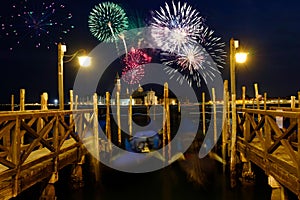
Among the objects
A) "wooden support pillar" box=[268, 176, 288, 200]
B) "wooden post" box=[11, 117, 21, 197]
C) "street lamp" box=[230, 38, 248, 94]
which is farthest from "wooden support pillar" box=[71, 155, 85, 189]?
"wooden support pillar" box=[268, 176, 288, 200]

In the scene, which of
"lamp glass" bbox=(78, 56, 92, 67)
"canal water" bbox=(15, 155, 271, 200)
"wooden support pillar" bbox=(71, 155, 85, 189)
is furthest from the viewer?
"lamp glass" bbox=(78, 56, 92, 67)

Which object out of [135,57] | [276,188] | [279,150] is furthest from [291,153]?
[135,57]

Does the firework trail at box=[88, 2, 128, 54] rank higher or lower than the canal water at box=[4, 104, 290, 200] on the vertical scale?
higher

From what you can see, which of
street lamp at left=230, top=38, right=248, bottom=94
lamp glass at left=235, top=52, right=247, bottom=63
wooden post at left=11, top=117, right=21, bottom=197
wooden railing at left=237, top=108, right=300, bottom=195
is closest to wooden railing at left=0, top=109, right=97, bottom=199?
wooden post at left=11, top=117, right=21, bottom=197

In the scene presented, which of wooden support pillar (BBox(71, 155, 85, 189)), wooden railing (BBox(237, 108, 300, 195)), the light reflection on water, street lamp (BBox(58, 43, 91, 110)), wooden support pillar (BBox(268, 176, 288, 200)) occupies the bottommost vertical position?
the light reflection on water

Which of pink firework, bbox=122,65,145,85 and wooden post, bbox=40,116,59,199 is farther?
pink firework, bbox=122,65,145,85

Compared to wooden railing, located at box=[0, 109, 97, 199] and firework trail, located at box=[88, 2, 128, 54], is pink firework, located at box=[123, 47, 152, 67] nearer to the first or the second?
firework trail, located at box=[88, 2, 128, 54]

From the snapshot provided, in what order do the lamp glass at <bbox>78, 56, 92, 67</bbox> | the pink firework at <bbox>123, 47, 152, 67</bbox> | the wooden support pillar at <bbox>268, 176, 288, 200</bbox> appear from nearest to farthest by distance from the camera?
the wooden support pillar at <bbox>268, 176, 288, 200</bbox> → the lamp glass at <bbox>78, 56, 92, 67</bbox> → the pink firework at <bbox>123, 47, 152, 67</bbox>

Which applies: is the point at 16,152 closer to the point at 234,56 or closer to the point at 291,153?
the point at 291,153

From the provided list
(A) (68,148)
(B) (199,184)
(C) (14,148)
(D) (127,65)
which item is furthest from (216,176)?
(D) (127,65)

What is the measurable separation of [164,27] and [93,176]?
736 centimetres

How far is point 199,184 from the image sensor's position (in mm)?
9258

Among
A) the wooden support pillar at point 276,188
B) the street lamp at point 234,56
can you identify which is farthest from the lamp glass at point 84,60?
the wooden support pillar at point 276,188

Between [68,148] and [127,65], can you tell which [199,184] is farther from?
[127,65]
